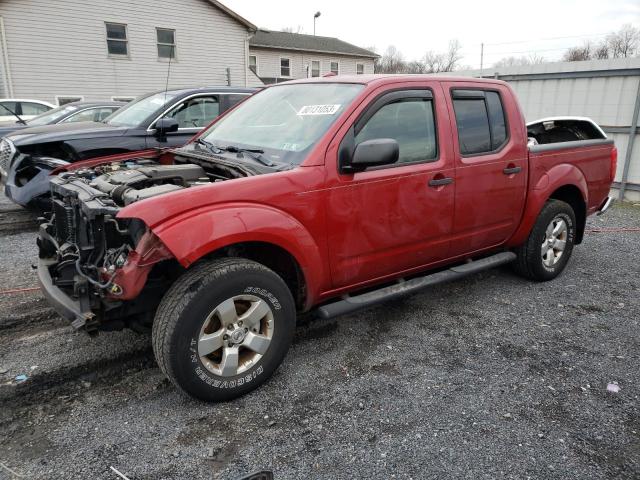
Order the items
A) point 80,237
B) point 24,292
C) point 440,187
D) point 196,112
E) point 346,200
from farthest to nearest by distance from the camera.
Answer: point 196,112 < point 24,292 < point 440,187 < point 346,200 < point 80,237

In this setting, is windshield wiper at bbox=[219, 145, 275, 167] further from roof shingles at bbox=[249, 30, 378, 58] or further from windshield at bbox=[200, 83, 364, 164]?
roof shingles at bbox=[249, 30, 378, 58]

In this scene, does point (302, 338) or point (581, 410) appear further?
point (302, 338)

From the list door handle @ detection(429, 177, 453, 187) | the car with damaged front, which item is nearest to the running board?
door handle @ detection(429, 177, 453, 187)

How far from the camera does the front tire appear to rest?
266 cm

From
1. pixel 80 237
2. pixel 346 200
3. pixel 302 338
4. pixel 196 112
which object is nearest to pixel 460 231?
pixel 346 200

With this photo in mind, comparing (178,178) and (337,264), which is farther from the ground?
(178,178)

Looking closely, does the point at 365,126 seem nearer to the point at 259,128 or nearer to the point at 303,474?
the point at 259,128

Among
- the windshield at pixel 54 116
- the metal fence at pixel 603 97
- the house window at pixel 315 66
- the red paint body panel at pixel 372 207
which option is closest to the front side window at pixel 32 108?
the windshield at pixel 54 116

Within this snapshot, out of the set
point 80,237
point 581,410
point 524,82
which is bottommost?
point 581,410

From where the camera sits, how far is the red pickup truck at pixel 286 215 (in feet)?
8.81

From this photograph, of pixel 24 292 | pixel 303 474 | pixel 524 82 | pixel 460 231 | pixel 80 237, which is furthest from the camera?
pixel 524 82

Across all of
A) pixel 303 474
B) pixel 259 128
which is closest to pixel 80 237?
pixel 259 128

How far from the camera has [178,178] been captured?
3227mm

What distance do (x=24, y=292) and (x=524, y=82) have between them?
10.7 m
